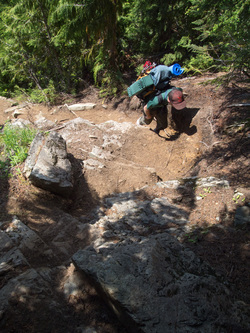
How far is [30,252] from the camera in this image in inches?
115

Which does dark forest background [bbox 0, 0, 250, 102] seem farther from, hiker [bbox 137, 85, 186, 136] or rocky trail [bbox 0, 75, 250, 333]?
rocky trail [bbox 0, 75, 250, 333]

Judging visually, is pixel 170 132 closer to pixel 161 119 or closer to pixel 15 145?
pixel 161 119

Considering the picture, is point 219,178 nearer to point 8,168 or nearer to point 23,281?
point 23,281

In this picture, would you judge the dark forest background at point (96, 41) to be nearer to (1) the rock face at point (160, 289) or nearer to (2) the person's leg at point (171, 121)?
(2) the person's leg at point (171, 121)

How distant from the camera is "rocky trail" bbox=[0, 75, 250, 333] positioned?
193cm

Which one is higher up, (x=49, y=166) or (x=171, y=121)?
(x=49, y=166)

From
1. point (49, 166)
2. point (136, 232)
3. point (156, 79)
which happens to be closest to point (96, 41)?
point (156, 79)

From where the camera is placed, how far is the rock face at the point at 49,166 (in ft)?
13.7

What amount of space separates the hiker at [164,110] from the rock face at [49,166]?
314 centimetres

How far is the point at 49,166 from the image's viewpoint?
4.45 m

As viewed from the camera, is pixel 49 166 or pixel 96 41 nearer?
pixel 49 166

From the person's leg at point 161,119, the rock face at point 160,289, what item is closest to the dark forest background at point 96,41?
the person's leg at point 161,119

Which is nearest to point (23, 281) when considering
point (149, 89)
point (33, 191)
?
point (33, 191)

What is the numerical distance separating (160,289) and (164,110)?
19.2 feet
